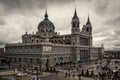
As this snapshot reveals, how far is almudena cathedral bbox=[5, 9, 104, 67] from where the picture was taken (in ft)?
292

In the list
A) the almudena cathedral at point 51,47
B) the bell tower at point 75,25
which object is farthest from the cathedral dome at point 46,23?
the bell tower at point 75,25

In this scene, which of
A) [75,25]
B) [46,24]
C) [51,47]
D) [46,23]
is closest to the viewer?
[51,47]

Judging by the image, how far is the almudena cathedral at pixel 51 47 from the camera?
8900 centimetres

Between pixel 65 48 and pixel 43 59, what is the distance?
80.8ft

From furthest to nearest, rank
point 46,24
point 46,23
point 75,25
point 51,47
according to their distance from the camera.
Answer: point 46,23 < point 46,24 < point 75,25 < point 51,47

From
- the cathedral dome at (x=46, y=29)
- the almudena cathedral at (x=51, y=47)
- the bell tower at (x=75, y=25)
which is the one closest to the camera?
the almudena cathedral at (x=51, y=47)

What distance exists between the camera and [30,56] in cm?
9094

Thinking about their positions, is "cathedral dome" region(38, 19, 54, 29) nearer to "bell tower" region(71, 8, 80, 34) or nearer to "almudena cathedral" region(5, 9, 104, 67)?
"almudena cathedral" region(5, 9, 104, 67)

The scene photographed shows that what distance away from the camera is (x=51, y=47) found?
93.2m

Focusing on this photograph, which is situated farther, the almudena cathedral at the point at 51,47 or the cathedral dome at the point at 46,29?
the cathedral dome at the point at 46,29

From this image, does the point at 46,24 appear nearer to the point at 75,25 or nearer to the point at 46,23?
the point at 46,23

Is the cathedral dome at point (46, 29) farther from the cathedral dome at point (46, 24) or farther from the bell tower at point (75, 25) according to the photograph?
the bell tower at point (75, 25)

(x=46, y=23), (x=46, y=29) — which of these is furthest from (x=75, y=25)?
(x=46, y=23)

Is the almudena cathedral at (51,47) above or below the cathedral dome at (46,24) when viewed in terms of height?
below
